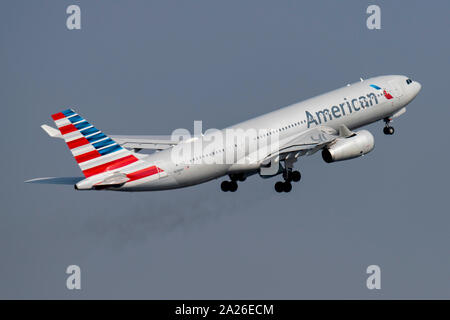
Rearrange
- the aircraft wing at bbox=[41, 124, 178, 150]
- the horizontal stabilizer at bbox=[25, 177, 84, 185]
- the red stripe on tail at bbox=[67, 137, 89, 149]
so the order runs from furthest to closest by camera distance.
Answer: the aircraft wing at bbox=[41, 124, 178, 150] < the horizontal stabilizer at bbox=[25, 177, 84, 185] < the red stripe on tail at bbox=[67, 137, 89, 149]

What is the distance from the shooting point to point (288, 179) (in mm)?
68188

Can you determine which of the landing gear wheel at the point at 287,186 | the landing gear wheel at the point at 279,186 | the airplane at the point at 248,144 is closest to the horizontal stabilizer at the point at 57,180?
the airplane at the point at 248,144

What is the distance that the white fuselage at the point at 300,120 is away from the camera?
61656 millimetres

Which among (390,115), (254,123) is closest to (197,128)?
(254,123)

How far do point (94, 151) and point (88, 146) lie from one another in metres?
0.47

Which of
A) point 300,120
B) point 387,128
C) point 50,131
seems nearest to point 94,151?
point 50,131

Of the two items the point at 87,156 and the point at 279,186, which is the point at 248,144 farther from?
the point at 87,156

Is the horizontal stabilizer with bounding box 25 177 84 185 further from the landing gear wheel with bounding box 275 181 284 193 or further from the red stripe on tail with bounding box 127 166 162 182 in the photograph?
the landing gear wheel with bounding box 275 181 284 193

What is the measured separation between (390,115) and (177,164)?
20.0 m

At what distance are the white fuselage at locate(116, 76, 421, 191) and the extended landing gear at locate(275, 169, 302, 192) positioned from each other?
6.99 ft

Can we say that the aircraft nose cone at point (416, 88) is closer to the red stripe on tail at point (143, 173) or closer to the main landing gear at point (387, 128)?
the main landing gear at point (387, 128)

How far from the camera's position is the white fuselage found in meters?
61.7

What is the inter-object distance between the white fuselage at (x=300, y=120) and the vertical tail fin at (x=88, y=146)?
174cm

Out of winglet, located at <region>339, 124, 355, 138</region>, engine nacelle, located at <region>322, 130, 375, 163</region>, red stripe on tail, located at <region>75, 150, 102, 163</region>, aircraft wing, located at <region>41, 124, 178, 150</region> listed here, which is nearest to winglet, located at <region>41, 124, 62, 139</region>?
aircraft wing, located at <region>41, 124, 178, 150</region>
